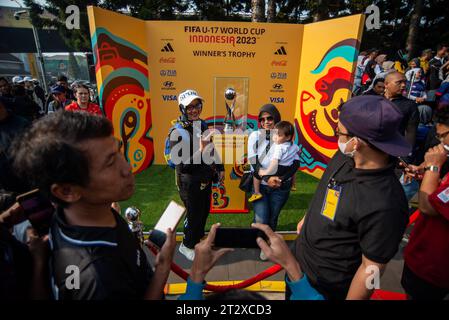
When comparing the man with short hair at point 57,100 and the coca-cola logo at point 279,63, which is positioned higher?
the coca-cola logo at point 279,63

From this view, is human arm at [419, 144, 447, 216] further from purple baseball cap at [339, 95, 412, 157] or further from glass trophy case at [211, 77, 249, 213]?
glass trophy case at [211, 77, 249, 213]

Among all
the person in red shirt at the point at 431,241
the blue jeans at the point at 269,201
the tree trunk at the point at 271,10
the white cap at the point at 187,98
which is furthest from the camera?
the tree trunk at the point at 271,10

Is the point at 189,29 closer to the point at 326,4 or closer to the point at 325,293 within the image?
the point at 325,293

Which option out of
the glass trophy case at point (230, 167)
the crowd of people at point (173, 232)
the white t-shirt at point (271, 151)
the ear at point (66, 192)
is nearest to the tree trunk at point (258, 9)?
the glass trophy case at point (230, 167)

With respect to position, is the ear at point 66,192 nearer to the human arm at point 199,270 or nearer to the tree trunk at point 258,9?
the human arm at point 199,270

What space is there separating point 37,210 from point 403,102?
4258mm

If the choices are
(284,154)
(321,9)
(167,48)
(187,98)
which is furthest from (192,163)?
(321,9)

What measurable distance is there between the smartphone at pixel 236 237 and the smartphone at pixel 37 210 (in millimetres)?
819

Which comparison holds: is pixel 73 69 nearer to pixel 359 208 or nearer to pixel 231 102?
pixel 231 102

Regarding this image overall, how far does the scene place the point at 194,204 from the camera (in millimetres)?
3082

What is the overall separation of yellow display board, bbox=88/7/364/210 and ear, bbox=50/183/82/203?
444 cm

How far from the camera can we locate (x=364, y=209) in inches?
53.0

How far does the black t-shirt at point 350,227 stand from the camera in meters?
1.30

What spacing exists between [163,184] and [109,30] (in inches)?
123
